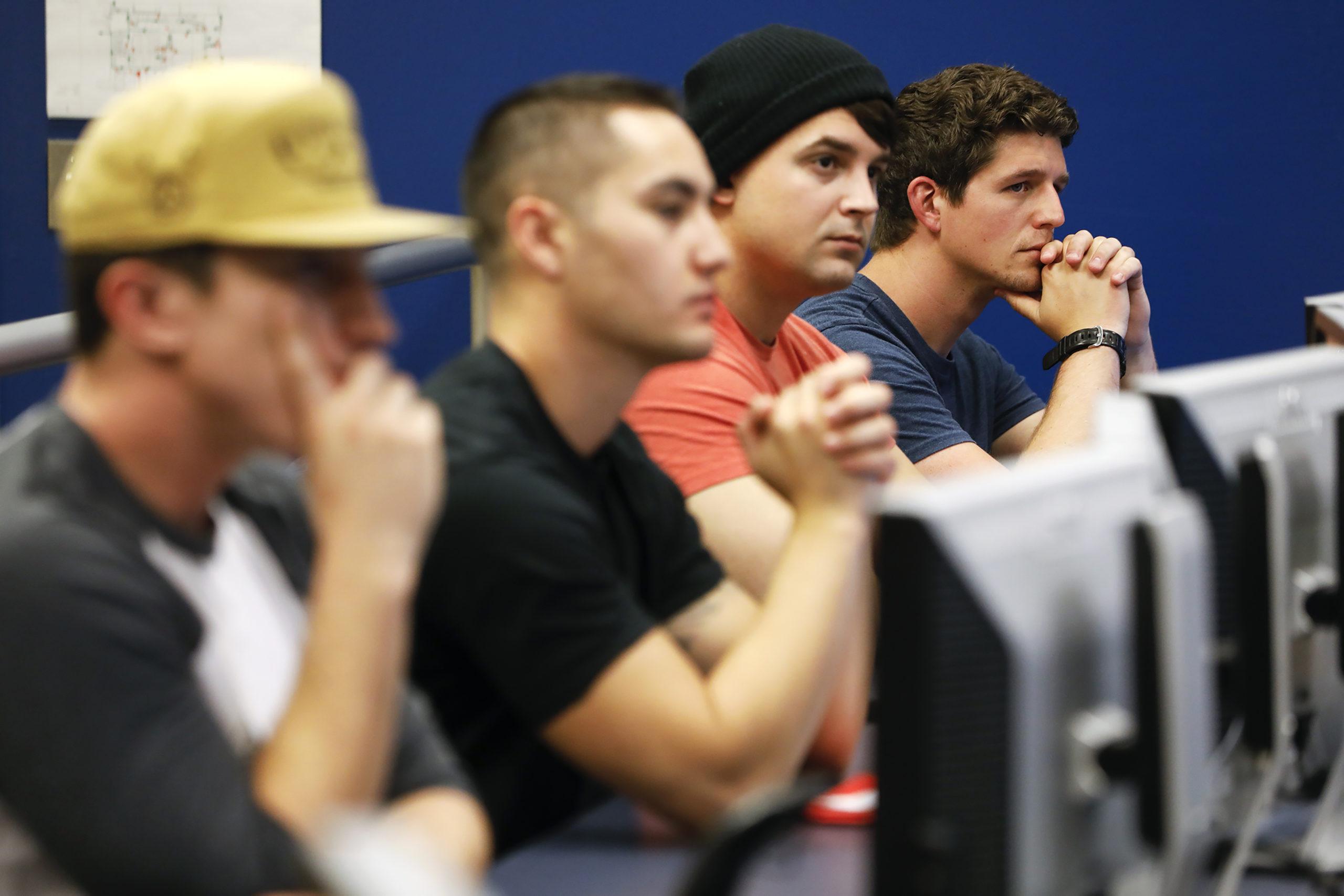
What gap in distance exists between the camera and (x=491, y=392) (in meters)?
1.29

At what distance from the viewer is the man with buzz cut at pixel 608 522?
114 cm

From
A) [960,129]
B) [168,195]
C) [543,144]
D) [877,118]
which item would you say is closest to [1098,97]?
[960,129]

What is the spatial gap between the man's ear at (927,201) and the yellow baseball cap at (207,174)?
176 cm

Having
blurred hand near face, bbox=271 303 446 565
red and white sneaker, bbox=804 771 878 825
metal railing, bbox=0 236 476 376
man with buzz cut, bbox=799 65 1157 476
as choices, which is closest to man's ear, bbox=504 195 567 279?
metal railing, bbox=0 236 476 376

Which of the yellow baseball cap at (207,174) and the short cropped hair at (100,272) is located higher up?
the yellow baseball cap at (207,174)

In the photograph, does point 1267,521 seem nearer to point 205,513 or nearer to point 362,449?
point 362,449

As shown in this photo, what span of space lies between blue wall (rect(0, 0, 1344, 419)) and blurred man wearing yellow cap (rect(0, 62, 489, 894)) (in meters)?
2.53

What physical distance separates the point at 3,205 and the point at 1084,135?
8.31 feet

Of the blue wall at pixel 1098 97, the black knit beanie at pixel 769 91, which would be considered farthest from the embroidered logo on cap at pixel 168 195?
the blue wall at pixel 1098 97

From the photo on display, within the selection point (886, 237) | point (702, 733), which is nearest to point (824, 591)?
point (702, 733)

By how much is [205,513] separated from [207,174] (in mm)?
226

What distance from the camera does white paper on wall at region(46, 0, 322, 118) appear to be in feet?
10.7

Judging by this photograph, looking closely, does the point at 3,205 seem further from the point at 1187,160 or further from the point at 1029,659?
the point at 1029,659

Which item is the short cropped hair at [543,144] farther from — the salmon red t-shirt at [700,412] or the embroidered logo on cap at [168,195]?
the embroidered logo on cap at [168,195]
